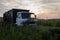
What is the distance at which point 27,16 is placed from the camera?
80.6ft

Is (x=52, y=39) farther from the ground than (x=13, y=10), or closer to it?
closer to it

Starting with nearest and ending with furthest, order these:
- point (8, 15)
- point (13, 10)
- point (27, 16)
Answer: point (27, 16) → point (13, 10) → point (8, 15)

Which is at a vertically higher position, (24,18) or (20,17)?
(20,17)

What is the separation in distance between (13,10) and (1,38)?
17234 millimetres

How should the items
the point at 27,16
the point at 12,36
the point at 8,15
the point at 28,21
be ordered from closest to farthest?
the point at 12,36, the point at 28,21, the point at 27,16, the point at 8,15

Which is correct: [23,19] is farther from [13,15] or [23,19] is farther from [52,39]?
[52,39]

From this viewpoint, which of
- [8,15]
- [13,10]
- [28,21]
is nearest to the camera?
[28,21]

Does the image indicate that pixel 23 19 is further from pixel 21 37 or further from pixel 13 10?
pixel 21 37

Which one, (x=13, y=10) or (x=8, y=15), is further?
(x=8, y=15)

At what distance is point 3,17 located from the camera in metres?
32.7

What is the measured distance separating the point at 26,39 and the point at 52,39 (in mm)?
1322

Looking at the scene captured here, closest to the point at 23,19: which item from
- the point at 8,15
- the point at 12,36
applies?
the point at 8,15

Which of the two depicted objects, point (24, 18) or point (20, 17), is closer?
point (24, 18)

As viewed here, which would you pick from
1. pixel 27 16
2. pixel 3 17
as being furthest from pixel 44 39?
pixel 3 17
